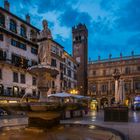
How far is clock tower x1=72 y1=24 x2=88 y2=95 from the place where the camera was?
73744 millimetres

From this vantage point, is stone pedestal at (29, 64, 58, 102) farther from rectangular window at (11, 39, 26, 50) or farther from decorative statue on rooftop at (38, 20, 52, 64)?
rectangular window at (11, 39, 26, 50)

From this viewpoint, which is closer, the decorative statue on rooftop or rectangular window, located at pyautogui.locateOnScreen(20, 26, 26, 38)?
the decorative statue on rooftop


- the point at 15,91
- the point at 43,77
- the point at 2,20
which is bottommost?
the point at 15,91

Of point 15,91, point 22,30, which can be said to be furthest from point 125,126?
point 22,30

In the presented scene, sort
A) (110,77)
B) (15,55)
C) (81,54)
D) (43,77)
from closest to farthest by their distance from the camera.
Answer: (43,77) → (15,55) → (81,54) → (110,77)

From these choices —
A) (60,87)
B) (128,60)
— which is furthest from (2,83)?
(128,60)

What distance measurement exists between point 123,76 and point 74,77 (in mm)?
18809

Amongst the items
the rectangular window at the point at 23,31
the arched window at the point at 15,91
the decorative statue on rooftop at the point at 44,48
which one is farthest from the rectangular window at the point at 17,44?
the decorative statue on rooftop at the point at 44,48

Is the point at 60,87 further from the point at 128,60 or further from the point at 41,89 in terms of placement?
the point at 41,89

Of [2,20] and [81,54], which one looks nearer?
[2,20]

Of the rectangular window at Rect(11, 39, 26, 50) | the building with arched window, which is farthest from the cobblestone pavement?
the building with arched window

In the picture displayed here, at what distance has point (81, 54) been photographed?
241ft

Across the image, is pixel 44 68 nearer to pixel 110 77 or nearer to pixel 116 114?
pixel 116 114

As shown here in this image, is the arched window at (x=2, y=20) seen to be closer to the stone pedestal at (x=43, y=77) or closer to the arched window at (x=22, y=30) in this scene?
the arched window at (x=22, y=30)
